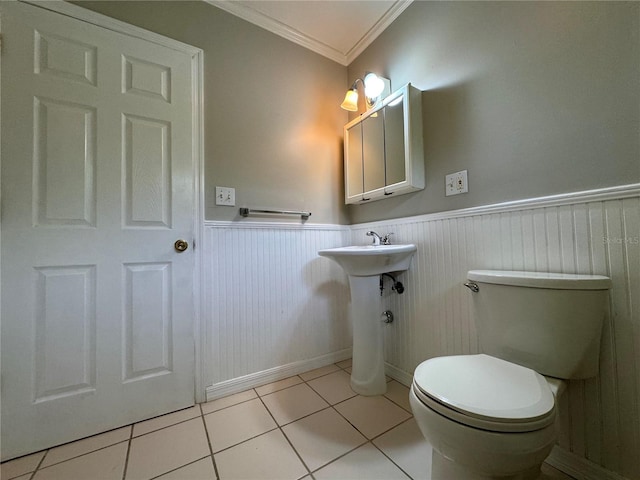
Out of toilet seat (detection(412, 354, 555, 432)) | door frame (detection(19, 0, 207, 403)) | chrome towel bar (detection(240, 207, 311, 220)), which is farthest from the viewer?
chrome towel bar (detection(240, 207, 311, 220))

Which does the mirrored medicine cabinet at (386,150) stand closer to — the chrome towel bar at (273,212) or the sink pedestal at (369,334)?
the chrome towel bar at (273,212)

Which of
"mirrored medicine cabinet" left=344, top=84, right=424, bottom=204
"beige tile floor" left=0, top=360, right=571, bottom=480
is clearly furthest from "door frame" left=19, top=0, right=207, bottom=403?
"mirrored medicine cabinet" left=344, top=84, right=424, bottom=204

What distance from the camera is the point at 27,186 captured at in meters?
1.03

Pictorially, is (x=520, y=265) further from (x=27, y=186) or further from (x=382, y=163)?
(x=27, y=186)

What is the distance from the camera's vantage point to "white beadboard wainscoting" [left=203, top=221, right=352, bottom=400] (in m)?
1.40

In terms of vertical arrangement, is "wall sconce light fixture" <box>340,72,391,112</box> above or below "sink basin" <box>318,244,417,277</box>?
above

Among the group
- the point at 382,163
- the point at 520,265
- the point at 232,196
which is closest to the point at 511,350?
the point at 520,265

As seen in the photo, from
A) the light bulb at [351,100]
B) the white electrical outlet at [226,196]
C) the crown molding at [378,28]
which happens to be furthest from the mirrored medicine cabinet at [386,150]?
the white electrical outlet at [226,196]

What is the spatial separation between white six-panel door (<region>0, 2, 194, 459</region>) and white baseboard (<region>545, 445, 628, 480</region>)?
162 centimetres

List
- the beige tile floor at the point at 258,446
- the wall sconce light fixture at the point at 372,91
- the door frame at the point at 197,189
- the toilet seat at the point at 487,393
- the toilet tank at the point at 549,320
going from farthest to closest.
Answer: the wall sconce light fixture at the point at 372,91
the door frame at the point at 197,189
the beige tile floor at the point at 258,446
the toilet tank at the point at 549,320
the toilet seat at the point at 487,393

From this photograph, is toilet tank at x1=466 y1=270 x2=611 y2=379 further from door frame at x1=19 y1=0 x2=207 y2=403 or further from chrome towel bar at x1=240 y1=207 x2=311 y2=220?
door frame at x1=19 y1=0 x2=207 y2=403

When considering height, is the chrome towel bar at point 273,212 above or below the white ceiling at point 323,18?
below

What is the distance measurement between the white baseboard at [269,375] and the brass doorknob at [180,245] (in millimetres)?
772

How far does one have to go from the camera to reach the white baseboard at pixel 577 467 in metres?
0.82
